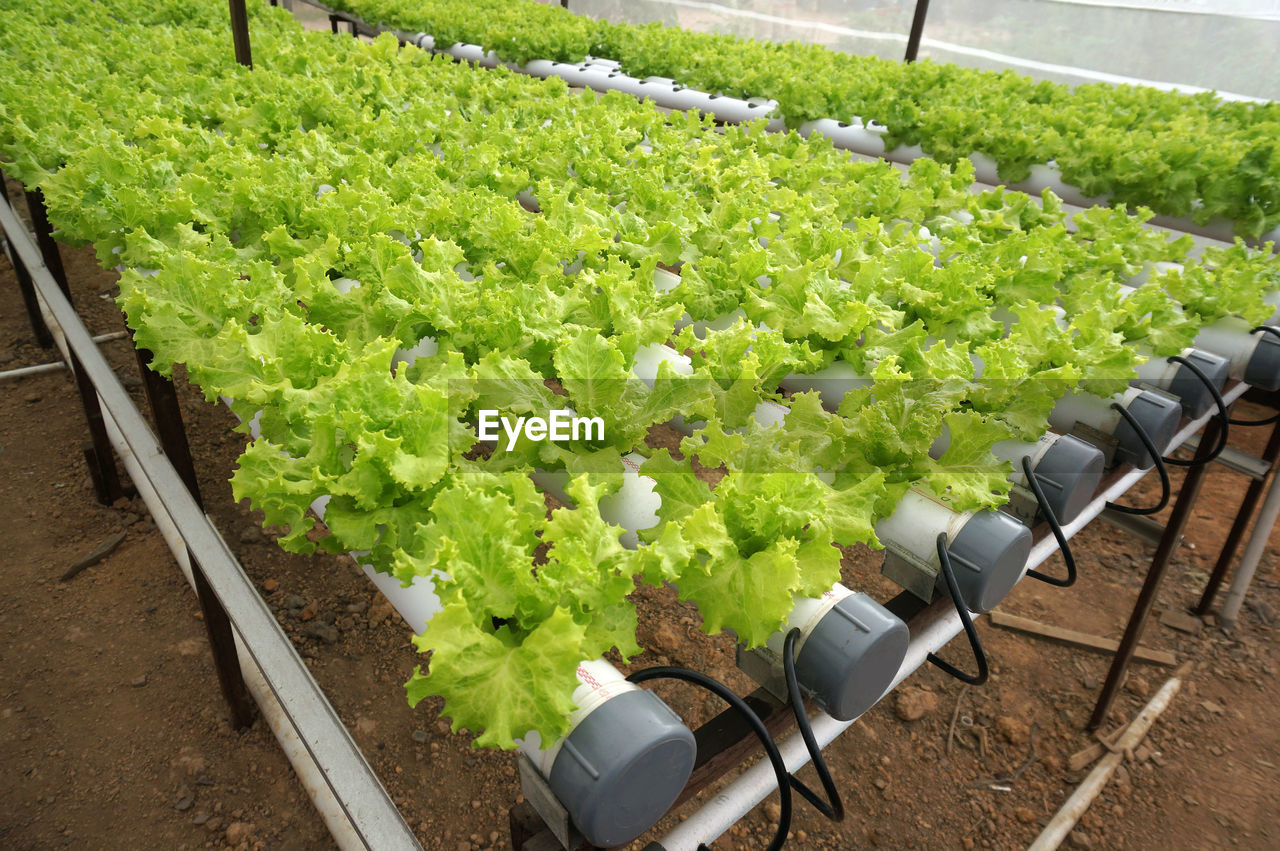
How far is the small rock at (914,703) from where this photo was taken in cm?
415

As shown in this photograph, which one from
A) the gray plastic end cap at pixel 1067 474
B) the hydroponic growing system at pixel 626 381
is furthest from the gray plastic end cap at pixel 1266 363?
the gray plastic end cap at pixel 1067 474

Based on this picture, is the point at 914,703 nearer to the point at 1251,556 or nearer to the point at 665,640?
the point at 665,640

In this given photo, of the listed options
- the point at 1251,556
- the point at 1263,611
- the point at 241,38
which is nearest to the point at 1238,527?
the point at 1251,556

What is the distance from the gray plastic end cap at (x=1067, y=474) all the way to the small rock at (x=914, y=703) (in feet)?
7.40

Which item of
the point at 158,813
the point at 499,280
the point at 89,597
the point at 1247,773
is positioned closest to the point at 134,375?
the point at 89,597

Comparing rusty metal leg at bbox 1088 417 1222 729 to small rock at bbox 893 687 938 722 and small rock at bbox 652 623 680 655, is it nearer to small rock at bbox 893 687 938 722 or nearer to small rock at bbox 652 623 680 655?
small rock at bbox 893 687 938 722

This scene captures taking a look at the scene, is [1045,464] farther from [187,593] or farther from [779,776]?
[187,593]

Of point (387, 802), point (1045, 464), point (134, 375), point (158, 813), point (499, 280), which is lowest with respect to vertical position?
point (158, 813)

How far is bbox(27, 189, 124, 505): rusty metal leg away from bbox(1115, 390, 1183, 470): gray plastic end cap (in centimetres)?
481

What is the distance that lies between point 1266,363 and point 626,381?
94.0 inches

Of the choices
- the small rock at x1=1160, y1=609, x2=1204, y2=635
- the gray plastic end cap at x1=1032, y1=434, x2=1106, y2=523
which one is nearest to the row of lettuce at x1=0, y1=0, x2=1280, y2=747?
the gray plastic end cap at x1=1032, y1=434, x2=1106, y2=523

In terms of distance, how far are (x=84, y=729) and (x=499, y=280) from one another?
2955mm

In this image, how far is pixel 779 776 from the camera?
1.58 meters

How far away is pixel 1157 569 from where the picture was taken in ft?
12.0
